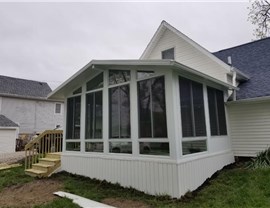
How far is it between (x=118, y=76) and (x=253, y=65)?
7.04 metres

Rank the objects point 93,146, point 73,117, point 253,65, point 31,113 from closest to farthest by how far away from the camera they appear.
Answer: point 93,146, point 73,117, point 253,65, point 31,113

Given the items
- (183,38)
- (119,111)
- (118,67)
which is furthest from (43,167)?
(183,38)

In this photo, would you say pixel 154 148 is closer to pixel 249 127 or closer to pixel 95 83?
pixel 95 83

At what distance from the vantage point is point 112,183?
6414 millimetres

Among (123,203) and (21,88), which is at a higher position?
(21,88)

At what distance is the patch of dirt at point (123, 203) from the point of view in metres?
4.81

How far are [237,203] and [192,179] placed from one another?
1195 millimetres

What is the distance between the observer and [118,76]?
6.80 m

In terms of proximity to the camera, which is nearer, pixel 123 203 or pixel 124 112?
pixel 123 203

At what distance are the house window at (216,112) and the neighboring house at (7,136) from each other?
15.9 m

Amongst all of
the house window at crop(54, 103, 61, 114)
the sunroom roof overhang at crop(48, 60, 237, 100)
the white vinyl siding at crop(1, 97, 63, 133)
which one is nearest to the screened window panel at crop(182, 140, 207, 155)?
the sunroom roof overhang at crop(48, 60, 237, 100)

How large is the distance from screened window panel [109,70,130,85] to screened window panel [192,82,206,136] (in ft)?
6.58

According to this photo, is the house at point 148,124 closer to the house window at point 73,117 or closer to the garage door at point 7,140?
the house window at point 73,117

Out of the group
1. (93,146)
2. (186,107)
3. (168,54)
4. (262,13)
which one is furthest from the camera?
(168,54)
